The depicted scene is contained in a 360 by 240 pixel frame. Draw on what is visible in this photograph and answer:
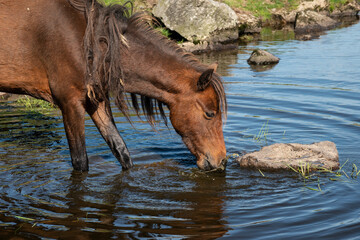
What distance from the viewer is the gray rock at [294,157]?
6.04 meters

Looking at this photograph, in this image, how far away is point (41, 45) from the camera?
5414 mm

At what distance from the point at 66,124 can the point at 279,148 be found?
9.21 ft

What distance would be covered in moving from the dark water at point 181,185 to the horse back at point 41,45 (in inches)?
49.5

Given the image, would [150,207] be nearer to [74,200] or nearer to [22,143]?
[74,200]

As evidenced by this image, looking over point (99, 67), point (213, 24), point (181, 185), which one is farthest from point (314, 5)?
point (99, 67)

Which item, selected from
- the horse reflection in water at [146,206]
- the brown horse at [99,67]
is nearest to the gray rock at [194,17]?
the horse reflection in water at [146,206]

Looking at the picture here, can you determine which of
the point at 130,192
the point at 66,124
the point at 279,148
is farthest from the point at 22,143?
the point at 279,148

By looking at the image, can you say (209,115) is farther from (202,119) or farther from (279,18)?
(279,18)

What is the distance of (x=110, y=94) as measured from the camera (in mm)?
5637

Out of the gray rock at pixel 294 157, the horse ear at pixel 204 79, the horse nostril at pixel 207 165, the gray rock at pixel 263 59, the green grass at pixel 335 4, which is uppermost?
the horse ear at pixel 204 79

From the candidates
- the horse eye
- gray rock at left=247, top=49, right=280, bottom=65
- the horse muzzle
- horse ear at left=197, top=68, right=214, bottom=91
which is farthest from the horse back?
gray rock at left=247, top=49, right=280, bottom=65

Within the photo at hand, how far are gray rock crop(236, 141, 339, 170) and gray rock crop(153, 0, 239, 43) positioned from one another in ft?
33.2

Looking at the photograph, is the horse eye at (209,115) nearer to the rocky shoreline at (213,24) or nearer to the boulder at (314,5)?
the rocky shoreline at (213,24)

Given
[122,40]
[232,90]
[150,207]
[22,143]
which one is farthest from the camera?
[232,90]
